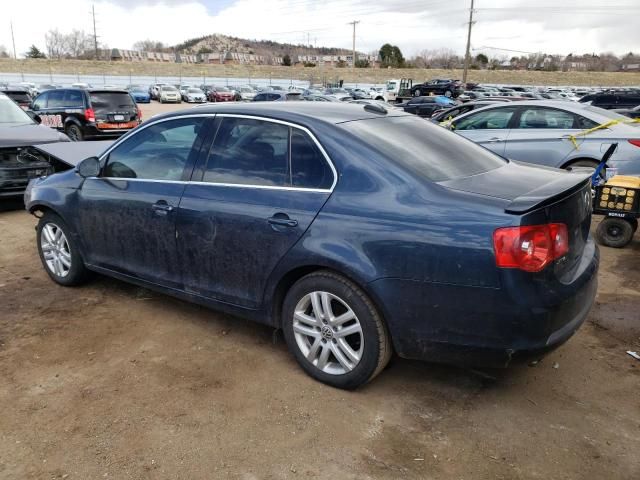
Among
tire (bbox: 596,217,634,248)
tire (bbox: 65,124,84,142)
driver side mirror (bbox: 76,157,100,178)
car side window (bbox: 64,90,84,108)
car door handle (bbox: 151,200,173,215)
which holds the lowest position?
tire (bbox: 596,217,634,248)

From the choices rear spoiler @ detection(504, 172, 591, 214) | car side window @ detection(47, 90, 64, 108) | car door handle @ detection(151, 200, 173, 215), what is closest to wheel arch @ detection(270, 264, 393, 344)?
rear spoiler @ detection(504, 172, 591, 214)

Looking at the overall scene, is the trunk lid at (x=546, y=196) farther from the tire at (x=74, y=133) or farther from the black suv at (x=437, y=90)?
the black suv at (x=437, y=90)

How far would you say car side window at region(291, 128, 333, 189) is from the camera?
10.5 ft

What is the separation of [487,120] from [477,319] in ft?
22.6

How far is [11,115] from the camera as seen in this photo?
30.3 feet

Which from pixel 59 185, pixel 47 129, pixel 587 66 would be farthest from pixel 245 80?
pixel 587 66

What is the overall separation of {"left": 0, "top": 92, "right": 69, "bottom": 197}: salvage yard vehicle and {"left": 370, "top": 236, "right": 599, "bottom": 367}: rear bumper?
6.91m

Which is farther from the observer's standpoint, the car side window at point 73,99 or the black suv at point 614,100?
the black suv at point 614,100

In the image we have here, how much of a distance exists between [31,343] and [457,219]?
124 inches

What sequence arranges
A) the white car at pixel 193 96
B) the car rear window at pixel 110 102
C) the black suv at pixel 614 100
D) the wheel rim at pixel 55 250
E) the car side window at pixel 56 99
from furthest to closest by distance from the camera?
the white car at pixel 193 96 < the black suv at pixel 614 100 < the car side window at pixel 56 99 < the car rear window at pixel 110 102 < the wheel rim at pixel 55 250

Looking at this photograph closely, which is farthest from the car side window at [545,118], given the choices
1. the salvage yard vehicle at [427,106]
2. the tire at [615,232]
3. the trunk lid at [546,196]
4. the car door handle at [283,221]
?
the salvage yard vehicle at [427,106]

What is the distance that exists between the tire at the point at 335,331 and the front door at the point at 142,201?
107 centimetres

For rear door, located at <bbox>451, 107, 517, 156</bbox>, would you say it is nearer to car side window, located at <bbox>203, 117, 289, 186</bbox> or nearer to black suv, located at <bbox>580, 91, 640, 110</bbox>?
car side window, located at <bbox>203, 117, 289, 186</bbox>

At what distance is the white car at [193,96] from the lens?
45.0 meters
